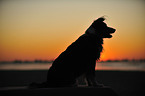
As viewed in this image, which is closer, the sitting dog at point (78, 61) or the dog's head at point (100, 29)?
the sitting dog at point (78, 61)

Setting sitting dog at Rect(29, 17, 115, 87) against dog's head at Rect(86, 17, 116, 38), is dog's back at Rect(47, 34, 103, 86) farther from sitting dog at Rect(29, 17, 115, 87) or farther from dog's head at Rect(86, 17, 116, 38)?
dog's head at Rect(86, 17, 116, 38)

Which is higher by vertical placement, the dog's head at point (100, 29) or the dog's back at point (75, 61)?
the dog's head at point (100, 29)

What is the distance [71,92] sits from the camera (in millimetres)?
4965

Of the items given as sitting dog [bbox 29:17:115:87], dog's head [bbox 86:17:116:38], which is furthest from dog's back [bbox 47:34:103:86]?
dog's head [bbox 86:17:116:38]

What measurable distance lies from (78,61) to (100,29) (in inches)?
48.7

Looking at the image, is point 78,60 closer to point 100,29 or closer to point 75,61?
point 75,61

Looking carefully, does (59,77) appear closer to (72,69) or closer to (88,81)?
(72,69)

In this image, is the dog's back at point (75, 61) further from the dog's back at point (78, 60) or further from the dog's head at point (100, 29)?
the dog's head at point (100, 29)

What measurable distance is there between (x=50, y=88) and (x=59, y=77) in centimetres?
41

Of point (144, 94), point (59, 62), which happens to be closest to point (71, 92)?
point (59, 62)

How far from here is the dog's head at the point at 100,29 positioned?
575 cm

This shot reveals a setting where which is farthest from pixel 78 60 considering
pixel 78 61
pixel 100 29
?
pixel 100 29

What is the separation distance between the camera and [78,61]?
5.38 m

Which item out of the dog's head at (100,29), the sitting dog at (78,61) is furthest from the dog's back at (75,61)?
the dog's head at (100,29)
